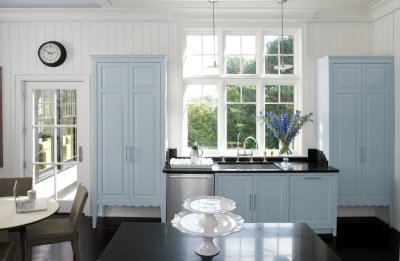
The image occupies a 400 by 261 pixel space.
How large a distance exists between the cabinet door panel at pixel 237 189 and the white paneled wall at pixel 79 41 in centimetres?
168

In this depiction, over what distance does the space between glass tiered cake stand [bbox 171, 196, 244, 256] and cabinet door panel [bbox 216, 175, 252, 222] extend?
2.36 m

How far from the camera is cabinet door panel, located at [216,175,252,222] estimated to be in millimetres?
4199

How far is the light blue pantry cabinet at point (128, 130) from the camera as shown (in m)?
4.42

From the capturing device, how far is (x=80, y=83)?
4941 mm

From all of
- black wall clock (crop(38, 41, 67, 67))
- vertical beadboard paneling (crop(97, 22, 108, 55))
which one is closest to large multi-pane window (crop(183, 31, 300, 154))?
vertical beadboard paneling (crop(97, 22, 108, 55))

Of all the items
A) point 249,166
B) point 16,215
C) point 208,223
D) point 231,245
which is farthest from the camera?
point 249,166

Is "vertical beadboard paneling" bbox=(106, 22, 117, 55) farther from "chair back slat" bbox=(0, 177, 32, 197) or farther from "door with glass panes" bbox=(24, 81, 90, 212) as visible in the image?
"chair back slat" bbox=(0, 177, 32, 197)

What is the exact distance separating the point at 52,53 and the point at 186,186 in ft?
8.99

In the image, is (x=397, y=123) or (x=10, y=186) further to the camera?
(x=397, y=123)

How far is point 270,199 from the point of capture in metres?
4.21

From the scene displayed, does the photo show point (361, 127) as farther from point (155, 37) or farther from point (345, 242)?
point (155, 37)

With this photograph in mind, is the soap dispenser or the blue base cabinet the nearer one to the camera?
the blue base cabinet

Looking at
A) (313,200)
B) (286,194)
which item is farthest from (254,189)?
(313,200)

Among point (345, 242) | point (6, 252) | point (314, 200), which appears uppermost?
point (314, 200)
